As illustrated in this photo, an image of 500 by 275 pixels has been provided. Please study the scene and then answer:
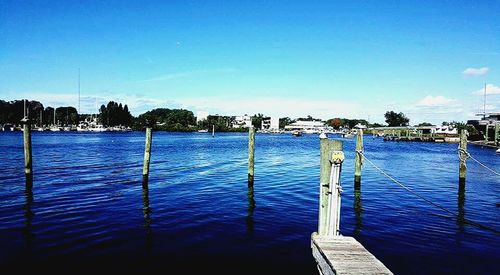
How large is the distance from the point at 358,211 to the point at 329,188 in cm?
812

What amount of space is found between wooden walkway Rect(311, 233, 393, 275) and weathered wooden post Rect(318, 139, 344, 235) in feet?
1.73

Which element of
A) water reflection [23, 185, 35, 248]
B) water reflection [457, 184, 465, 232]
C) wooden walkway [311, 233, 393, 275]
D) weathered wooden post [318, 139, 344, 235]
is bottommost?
water reflection [23, 185, 35, 248]

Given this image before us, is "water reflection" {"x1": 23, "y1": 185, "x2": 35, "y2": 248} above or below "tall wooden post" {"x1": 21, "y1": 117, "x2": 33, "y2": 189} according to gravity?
below

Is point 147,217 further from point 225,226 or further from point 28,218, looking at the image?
point 28,218

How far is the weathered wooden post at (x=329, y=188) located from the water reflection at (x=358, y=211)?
4520 mm

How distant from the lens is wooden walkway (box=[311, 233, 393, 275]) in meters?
5.80

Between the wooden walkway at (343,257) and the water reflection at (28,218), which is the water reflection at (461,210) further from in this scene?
the water reflection at (28,218)

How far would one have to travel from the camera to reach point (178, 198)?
17.6 m

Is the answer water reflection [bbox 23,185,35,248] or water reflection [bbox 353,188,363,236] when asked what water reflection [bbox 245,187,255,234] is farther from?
water reflection [bbox 23,185,35,248]

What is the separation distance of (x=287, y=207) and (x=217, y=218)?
362 cm

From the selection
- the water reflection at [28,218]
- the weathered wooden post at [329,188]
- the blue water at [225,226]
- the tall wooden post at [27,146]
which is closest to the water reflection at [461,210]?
the blue water at [225,226]

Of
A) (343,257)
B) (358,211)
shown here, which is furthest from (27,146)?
(343,257)

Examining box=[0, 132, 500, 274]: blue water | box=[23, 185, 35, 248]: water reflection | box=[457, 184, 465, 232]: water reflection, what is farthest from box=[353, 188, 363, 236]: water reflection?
box=[23, 185, 35, 248]: water reflection

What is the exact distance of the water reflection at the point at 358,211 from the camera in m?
12.5
